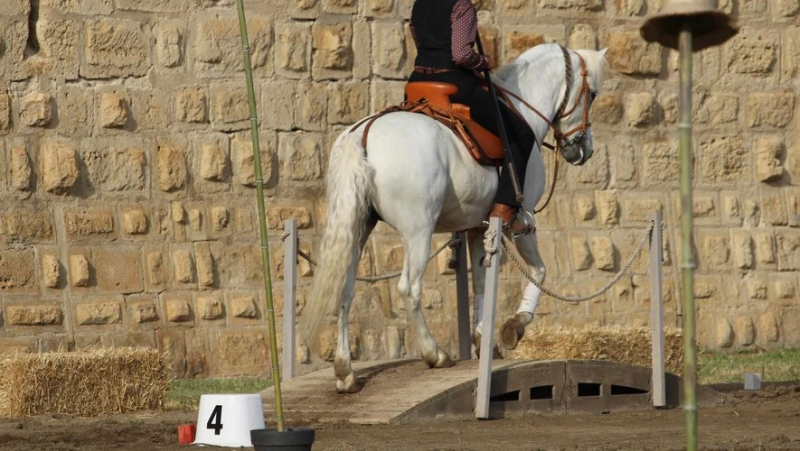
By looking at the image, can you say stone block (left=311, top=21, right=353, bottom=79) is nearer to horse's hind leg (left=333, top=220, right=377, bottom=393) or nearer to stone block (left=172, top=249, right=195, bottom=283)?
stone block (left=172, top=249, right=195, bottom=283)

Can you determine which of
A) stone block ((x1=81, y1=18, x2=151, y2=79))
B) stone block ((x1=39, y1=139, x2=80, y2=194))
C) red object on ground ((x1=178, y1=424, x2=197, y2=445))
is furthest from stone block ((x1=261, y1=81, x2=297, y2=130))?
red object on ground ((x1=178, y1=424, x2=197, y2=445))

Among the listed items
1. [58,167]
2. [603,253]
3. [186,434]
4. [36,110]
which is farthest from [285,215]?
[186,434]

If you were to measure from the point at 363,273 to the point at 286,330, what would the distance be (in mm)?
3550

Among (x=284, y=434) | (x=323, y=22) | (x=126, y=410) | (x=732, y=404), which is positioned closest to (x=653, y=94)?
(x=323, y=22)

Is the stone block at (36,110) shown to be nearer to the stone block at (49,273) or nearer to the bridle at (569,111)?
the stone block at (49,273)

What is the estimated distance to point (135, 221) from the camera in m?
13.5

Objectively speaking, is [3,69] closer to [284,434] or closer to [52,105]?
[52,105]

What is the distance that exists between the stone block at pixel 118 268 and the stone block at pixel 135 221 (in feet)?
0.46

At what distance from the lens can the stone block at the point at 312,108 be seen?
14.1 m

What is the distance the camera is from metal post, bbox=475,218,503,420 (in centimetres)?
962

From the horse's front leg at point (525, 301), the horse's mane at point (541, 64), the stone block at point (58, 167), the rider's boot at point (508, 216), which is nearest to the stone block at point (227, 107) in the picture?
the stone block at point (58, 167)

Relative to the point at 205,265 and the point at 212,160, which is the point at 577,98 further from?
the point at 205,265

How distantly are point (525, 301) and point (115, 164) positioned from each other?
4196 mm

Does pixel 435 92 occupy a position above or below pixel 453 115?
above
